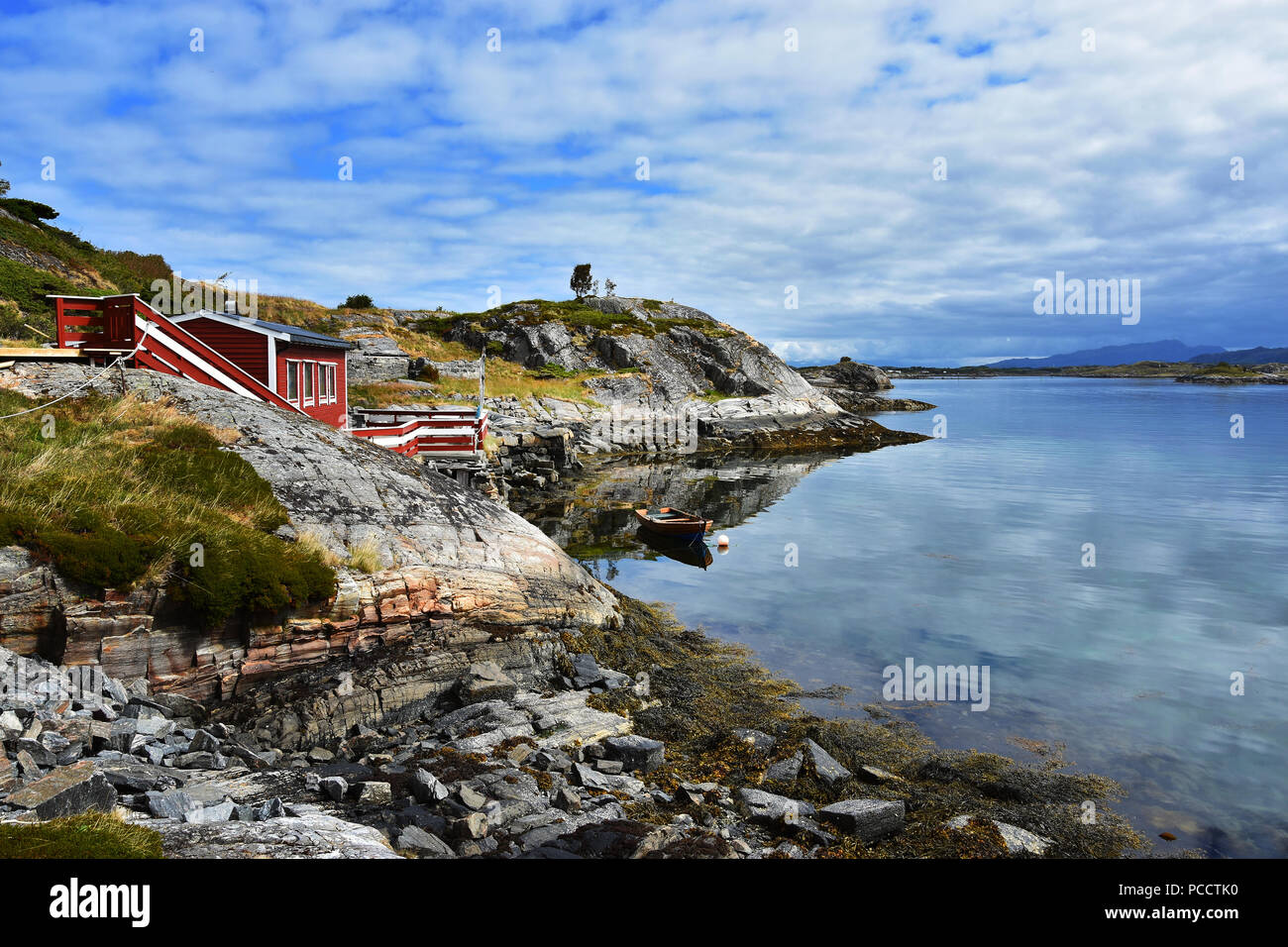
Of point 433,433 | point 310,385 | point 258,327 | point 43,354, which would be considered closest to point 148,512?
point 43,354

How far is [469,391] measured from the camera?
59625mm

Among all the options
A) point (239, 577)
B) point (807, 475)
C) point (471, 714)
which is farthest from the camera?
point (807, 475)

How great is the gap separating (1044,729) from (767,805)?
818 cm

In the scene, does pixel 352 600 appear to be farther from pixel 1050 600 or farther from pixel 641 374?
pixel 641 374

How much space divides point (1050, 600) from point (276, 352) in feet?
92.4

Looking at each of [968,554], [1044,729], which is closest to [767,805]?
[1044,729]

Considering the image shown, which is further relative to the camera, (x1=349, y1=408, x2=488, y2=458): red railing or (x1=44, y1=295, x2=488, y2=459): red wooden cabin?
(x1=349, y1=408, x2=488, y2=458): red railing

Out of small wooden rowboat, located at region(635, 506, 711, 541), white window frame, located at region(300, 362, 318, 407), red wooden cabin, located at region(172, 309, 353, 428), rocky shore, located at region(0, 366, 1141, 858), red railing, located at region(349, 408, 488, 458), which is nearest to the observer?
rocky shore, located at region(0, 366, 1141, 858)

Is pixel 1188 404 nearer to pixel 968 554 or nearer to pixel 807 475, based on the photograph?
pixel 807 475

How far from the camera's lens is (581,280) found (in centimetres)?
9794

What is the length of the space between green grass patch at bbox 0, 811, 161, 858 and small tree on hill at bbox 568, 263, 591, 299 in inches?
3733

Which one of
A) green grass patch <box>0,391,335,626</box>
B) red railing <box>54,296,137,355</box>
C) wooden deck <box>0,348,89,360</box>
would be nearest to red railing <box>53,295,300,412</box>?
red railing <box>54,296,137,355</box>

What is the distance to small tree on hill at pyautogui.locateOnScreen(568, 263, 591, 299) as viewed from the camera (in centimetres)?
9762

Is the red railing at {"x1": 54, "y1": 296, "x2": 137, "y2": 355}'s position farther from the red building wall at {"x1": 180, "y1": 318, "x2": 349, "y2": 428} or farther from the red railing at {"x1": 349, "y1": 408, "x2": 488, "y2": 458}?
the red railing at {"x1": 349, "y1": 408, "x2": 488, "y2": 458}
